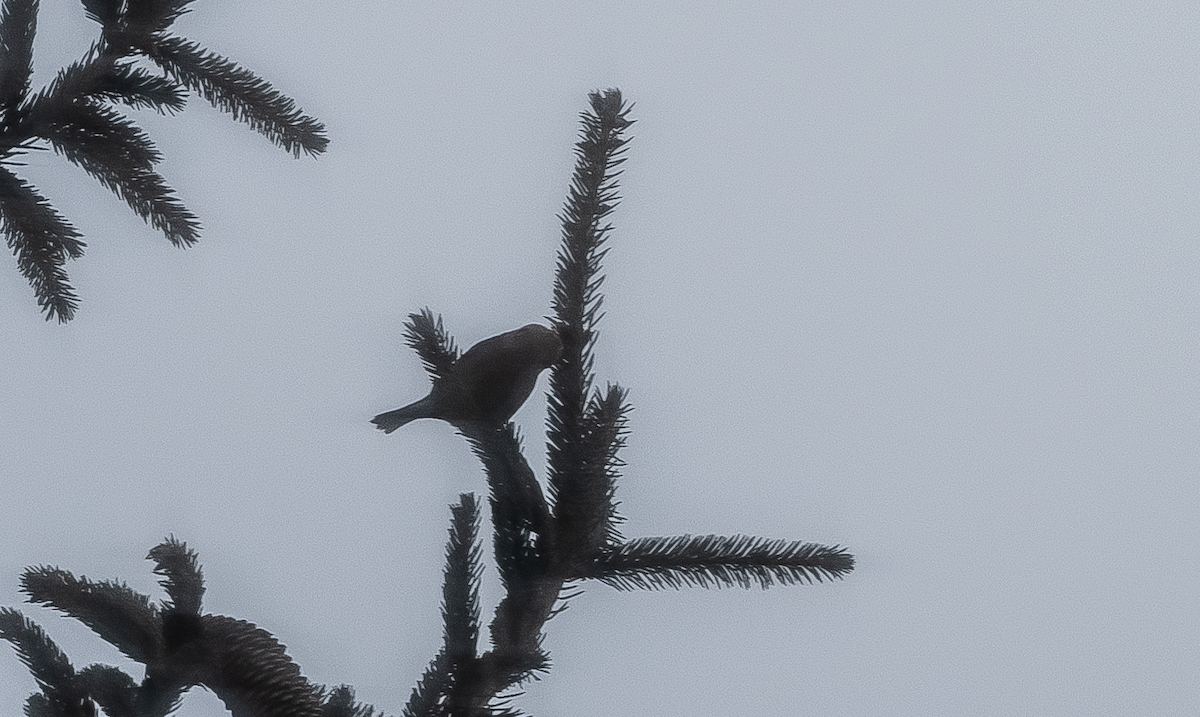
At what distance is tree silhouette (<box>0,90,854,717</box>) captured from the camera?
104 centimetres

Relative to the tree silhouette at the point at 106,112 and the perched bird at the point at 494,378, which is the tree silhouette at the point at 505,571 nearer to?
the perched bird at the point at 494,378

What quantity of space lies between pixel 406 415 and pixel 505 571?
9.2 inches

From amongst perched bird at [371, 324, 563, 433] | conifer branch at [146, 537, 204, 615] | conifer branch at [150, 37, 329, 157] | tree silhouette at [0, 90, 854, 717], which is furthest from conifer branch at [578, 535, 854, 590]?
conifer branch at [150, 37, 329, 157]

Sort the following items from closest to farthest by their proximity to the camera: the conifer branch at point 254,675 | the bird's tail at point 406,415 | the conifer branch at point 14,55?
1. the conifer branch at point 254,675
2. the bird's tail at point 406,415
3. the conifer branch at point 14,55

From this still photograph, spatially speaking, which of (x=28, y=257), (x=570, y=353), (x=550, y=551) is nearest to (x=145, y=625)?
(x=550, y=551)

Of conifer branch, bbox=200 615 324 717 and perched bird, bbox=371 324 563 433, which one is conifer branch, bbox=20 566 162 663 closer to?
conifer branch, bbox=200 615 324 717

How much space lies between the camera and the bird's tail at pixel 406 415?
3.92 feet

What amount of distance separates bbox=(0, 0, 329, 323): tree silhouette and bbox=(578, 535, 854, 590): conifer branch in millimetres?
961

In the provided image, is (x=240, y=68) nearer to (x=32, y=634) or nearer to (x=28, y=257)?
(x=28, y=257)

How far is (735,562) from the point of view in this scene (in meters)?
1.19

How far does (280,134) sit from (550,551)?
94 cm

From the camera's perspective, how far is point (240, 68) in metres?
1.62

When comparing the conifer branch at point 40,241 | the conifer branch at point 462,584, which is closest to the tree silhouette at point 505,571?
the conifer branch at point 462,584

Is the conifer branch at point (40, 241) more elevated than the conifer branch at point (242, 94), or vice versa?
the conifer branch at point (242, 94)
